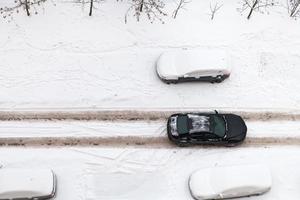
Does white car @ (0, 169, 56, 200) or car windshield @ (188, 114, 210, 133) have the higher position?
car windshield @ (188, 114, 210, 133)

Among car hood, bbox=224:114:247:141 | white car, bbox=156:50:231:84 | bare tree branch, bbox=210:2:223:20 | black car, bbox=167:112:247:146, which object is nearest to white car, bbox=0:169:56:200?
black car, bbox=167:112:247:146

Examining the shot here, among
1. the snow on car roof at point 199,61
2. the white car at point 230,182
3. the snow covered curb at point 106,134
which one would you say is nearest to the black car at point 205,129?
the snow covered curb at point 106,134

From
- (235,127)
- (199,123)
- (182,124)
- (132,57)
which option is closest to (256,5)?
(132,57)

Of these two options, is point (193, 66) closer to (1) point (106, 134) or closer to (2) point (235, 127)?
(2) point (235, 127)

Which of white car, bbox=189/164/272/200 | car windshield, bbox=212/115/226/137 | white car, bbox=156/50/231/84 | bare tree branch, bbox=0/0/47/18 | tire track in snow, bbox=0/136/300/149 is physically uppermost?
bare tree branch, bbox=0/0/47/18

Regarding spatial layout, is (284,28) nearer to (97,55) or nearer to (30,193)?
(97,55)

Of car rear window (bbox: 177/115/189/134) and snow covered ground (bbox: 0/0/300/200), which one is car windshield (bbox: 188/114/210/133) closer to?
car rear window (bbox: 177/115/189/134)
